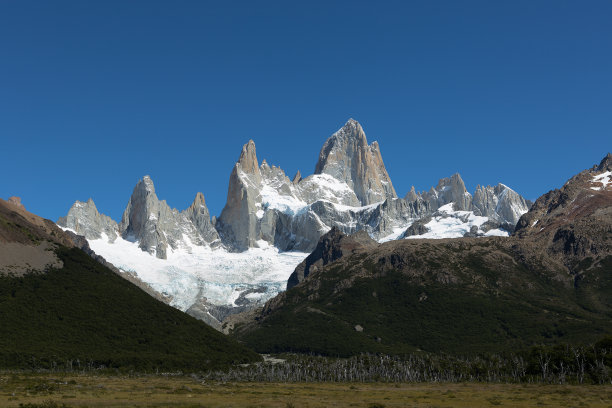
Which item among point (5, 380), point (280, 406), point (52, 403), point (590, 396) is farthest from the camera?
point (5, 380)

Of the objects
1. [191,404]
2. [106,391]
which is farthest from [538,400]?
[106,391]

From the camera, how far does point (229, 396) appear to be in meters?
141

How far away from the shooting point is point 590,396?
146 meters

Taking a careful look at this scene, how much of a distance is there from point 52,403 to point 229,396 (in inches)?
1688

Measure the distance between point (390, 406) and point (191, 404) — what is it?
33785 millimetres

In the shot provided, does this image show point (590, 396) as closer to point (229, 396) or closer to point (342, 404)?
point (342, 404)

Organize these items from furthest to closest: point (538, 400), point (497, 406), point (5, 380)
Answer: point (5, 380)
point (538, 400)
point (497, 406)

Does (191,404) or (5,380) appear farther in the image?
(5,380)

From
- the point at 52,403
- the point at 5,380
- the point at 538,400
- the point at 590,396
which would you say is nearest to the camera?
the point at 52,403

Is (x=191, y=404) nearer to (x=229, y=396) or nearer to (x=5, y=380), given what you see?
(x=229, y=396)

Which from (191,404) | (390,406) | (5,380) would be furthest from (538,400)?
(5,380)

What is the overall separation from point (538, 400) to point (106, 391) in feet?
286

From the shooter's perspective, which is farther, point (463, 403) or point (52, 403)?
point (463, 403)

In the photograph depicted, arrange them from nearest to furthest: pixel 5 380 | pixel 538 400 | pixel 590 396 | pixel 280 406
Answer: pixel 280 406 < pixel 538 400 < pixel 590 396 < pixel 5 380
